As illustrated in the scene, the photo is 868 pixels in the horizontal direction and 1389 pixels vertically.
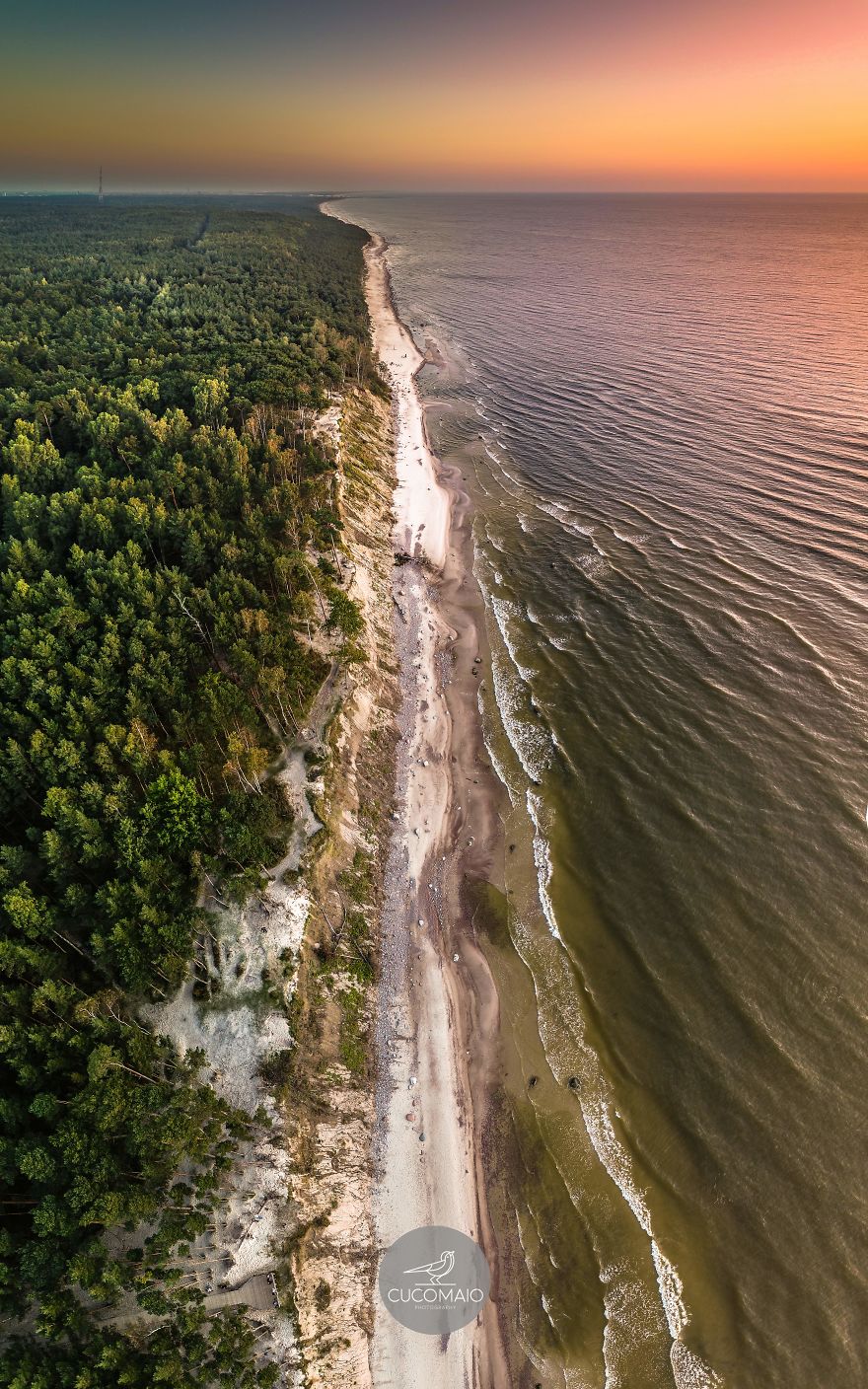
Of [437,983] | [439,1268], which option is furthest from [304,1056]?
[439,1268]

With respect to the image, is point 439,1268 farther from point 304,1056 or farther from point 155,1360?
point 155,1360

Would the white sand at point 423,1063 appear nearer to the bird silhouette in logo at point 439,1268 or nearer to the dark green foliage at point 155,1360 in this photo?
the bird silhouette in logo at point 439,1268

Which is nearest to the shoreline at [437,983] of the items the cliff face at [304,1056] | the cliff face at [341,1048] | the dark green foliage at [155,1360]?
the cliff face at [341,1048]

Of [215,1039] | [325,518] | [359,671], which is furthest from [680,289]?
[215,1039]

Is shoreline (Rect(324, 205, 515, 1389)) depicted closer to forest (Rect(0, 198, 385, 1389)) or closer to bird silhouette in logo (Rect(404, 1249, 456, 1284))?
bird silhouette in logo (Rect(404, 1249, 456, 1284))

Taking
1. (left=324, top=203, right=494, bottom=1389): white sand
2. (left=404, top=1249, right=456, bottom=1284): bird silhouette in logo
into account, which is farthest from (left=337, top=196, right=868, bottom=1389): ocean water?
(left=404, top=1249, right=456, bottom=1284): bird silhouette in logo

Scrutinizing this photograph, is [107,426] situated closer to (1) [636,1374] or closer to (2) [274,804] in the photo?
(2) [274,804]
